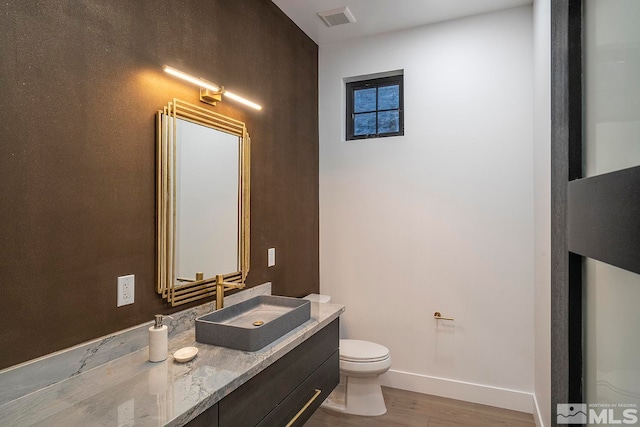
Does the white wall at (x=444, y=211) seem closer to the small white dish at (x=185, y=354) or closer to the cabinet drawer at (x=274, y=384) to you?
the cabinet drawer at (x=274, y=384)

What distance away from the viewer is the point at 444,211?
9.20ft

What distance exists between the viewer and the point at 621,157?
1.08m

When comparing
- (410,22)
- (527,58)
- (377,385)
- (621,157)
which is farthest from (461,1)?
(377,385)

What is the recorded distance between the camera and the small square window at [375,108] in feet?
9.93

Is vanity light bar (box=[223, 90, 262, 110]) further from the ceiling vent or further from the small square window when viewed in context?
the small square window

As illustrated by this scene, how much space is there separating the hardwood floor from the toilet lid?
0.40 metres

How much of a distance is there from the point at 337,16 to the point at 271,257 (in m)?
1.79

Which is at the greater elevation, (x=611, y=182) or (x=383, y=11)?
(x=383, y=11)

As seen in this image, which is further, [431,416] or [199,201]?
[431,416]

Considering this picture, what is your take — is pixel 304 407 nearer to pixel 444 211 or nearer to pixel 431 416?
pixel 431 416

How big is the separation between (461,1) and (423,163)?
3.68 feet

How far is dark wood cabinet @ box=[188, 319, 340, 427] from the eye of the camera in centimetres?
133

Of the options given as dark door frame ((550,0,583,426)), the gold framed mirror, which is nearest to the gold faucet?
the gold framed mirror

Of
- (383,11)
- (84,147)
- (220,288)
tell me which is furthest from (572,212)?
(383,11)
